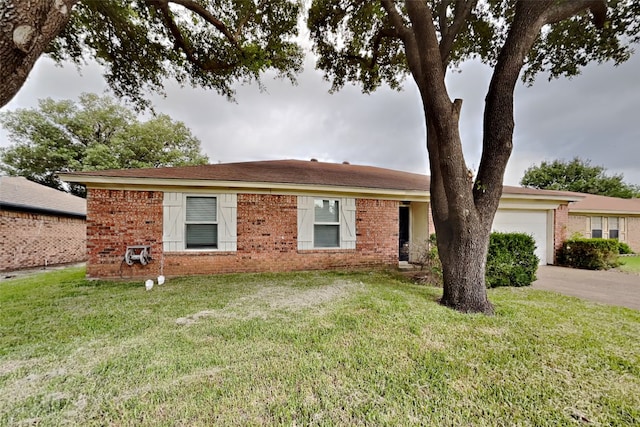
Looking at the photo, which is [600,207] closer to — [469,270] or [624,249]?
[624,249]

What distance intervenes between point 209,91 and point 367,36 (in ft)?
17.3

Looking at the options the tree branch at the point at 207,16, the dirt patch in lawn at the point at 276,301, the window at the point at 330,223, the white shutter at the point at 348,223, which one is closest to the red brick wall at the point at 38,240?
the tree branch at the point at 207,16

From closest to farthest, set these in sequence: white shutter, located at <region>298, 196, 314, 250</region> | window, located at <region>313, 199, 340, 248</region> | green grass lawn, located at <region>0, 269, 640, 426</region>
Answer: green grass lawn, located at <region>0, 269, 640, 426</region>
white shutter, located at <region>298, 196, 314, 250</region>
window, located at <region>313, 199, 340, 248</region>

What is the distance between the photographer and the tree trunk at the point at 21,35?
188cm

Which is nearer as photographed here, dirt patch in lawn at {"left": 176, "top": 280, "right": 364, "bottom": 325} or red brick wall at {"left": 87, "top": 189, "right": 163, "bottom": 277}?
dirt patch in lawn at {"left": 176, "top": 280, "right": 364, "bottom": 325}

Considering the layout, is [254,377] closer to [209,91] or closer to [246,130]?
[209,91]

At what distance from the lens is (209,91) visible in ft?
26.2

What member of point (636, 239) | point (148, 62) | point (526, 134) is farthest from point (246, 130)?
point (636, 239)

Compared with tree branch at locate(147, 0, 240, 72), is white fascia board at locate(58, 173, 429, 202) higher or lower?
lower

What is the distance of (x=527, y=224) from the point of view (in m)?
8.91

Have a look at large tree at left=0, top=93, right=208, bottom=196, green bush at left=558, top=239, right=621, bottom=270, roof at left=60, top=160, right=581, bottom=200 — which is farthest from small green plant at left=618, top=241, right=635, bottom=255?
large tree at left=0, top=93, right=208, bottom=196

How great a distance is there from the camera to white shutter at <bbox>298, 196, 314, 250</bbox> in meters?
7.11

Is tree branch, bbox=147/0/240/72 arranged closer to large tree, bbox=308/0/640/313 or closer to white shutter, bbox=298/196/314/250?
white shutter, bbox=298/196/314/250

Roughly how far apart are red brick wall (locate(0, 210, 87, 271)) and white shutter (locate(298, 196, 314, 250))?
32.2 feet
